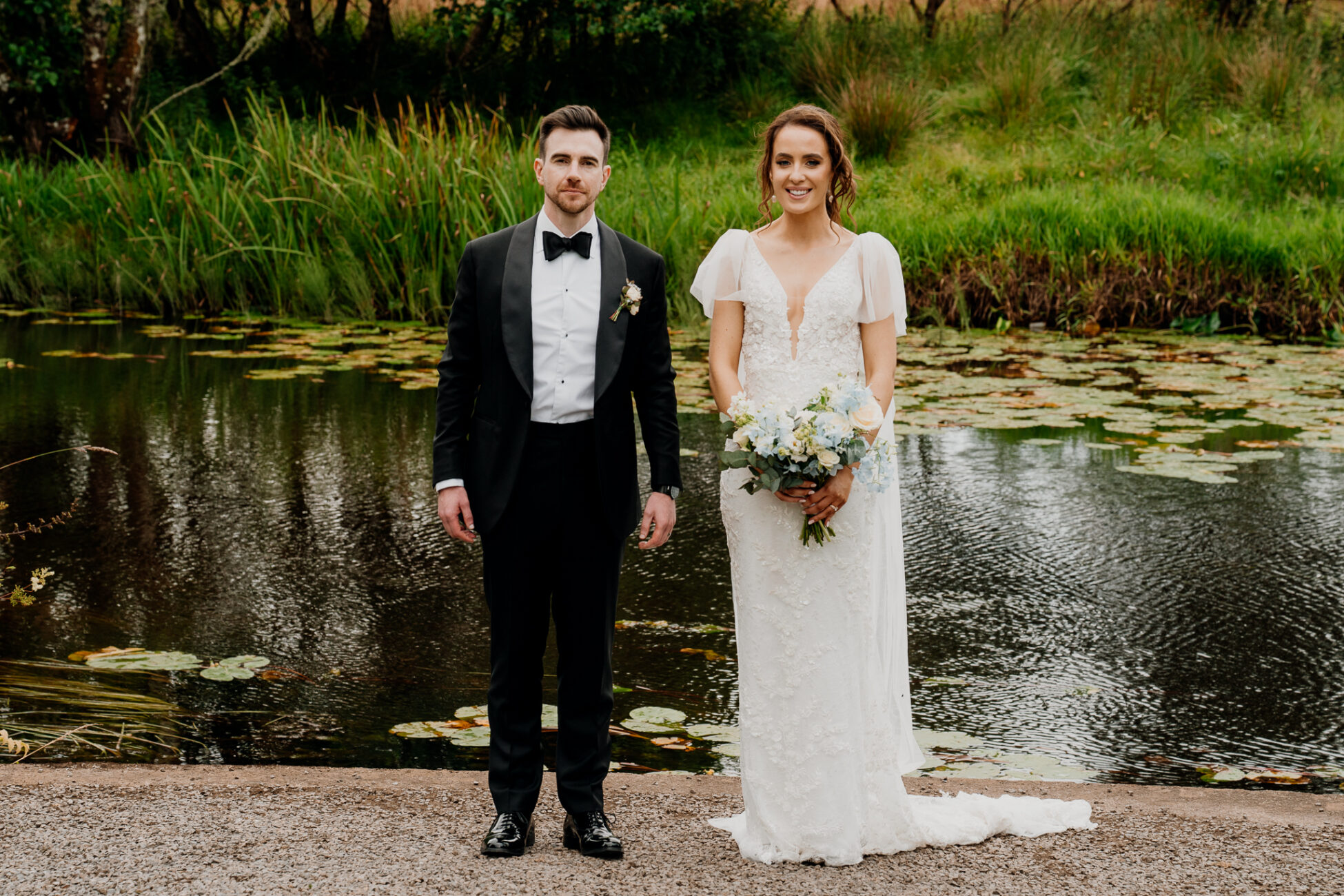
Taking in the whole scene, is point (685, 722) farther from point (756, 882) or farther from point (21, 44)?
point (21, 44)

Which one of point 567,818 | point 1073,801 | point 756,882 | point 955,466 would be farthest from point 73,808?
point 955,466

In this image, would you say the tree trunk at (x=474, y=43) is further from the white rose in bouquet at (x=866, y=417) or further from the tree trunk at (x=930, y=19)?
the white rose in bouquet at (x=866, y=417)

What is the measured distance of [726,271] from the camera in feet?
10.3

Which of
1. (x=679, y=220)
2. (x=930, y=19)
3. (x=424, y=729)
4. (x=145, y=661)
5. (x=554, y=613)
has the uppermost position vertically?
(x=930, y=19)

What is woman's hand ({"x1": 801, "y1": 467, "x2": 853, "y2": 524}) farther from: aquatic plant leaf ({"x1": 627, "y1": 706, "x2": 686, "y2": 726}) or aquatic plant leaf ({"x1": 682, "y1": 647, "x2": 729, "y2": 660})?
aquatic plant leaf ({"x1": 682, "y1": 647, "x2": 729, "y2": 660})

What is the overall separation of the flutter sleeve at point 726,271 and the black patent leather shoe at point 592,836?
121 centimetres

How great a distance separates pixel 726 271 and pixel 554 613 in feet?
2.96

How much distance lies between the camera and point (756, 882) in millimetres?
2811

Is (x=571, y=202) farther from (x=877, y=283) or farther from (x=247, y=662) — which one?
(x=247, y=662)

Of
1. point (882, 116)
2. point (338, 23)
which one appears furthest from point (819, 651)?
point (338, 23)

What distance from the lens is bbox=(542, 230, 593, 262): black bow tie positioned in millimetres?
2947

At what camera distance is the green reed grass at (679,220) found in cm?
1124

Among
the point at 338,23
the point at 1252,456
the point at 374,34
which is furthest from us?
the point at 338,23

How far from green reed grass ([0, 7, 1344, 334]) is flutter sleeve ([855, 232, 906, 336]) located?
25.3 feet
